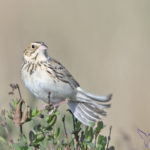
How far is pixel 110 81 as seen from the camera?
6.28m

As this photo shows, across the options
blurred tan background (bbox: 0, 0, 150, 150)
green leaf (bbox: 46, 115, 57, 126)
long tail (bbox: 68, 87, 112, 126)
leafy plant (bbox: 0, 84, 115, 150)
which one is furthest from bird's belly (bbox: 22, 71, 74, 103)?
blurred tan background (bbox: 0, 0, 150, 150)

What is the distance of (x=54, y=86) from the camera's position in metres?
3.90

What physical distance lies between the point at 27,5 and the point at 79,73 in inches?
57.0

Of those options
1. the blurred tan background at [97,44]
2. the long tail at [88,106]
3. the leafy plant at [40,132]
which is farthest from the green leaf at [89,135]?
the blurred tan background at [97,44]

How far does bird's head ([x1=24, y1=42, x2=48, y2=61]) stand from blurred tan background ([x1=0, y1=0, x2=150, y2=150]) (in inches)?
61.7

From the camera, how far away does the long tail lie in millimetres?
3656

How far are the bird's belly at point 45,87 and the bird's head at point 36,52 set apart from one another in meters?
0.21

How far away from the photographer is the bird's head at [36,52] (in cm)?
406

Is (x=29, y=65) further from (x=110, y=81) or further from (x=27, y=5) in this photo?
(x=27, y=5)

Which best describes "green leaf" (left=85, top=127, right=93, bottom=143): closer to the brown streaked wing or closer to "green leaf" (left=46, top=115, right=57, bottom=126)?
"green leaf" (left=46, top=115, right=57, bottom=126)


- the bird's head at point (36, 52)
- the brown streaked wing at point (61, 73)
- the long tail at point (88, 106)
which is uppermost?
the bird's head at point (36, 52)

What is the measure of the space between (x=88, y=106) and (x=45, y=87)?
0.38 meters

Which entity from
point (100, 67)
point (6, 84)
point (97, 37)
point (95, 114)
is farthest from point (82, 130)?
point (97, 37)

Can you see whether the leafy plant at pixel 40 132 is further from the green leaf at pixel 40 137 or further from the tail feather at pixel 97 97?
the tail feather at pixel 97 97
